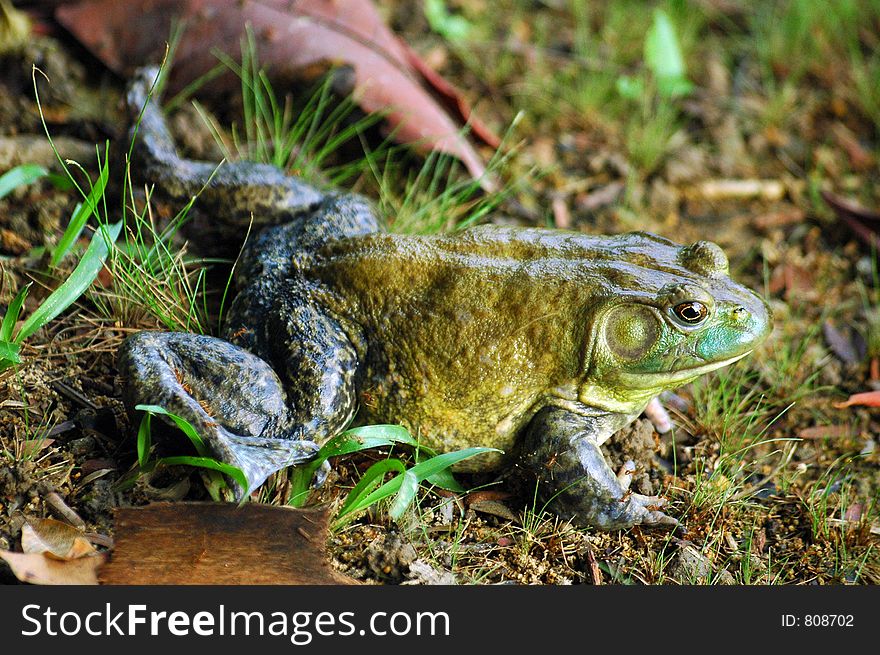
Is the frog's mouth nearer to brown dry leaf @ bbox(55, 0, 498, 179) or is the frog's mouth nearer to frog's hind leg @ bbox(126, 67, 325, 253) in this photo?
frog's hind leg @ bbox(126, 67, 325, 253)

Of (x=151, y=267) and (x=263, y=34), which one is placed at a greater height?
(x=263, y=34)

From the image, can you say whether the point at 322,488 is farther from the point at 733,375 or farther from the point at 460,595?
the point at 733,375

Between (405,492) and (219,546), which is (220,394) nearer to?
(219,546)

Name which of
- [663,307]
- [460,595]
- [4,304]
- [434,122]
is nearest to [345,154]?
[434,122]

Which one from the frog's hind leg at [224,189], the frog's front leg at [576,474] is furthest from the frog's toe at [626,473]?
the frog's hind leg at [224,189]

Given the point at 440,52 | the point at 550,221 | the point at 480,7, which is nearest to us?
the point at 550,221

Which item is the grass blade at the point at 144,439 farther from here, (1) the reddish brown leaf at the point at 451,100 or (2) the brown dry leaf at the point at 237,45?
(1) the reddish brown leaf at the point at 451,100
